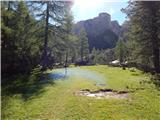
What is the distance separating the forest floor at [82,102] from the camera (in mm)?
15227

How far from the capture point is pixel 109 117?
14891mm

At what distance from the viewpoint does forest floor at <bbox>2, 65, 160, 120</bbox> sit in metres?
15.2

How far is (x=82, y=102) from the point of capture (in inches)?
697

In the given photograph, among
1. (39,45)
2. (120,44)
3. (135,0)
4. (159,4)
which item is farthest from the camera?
(120,44)

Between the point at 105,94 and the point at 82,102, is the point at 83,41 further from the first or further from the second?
the point at 82,102

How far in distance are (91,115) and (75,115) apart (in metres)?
0.82

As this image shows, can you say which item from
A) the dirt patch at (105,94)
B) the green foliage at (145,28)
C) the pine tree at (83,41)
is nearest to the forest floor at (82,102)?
the dirt patch at (105,94)

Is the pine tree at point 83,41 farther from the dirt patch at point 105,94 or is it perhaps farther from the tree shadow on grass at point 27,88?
the dirt patch at point 105,94

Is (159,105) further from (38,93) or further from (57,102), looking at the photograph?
(38,93)

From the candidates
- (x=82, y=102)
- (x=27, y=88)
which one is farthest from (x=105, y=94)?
(x=27, y=88)

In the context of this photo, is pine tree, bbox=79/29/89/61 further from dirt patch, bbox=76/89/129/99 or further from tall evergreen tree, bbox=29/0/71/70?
dirt patch, bbox=76/89/129/99

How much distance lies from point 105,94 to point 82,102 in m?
3.16

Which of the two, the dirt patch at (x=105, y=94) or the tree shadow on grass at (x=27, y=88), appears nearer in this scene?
the dirt patch at (x=105, y=94)

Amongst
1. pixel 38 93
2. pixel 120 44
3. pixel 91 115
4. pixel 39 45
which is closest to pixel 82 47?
pixel 120 44
